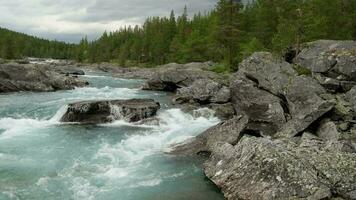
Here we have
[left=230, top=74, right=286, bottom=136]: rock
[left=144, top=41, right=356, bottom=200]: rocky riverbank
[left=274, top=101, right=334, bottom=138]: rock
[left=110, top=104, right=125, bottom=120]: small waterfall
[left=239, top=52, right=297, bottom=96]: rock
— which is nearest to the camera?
[left=144, top=41, right=356, bottom=200]: rocky riverbank

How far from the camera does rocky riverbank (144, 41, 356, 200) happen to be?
18.0 meters

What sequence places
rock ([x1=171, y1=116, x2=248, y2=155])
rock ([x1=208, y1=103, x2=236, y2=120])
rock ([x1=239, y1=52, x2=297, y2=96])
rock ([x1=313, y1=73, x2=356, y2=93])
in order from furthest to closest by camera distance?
rock ([x1=208, y1=103, x2=236, y2=120])
rock ([x1=239, y1=52, x2=297, y2=96])
rock ([x1=313, y1=73, x2=356, y2=93])
rock ([x1=171, y1=116, x2=248, y2=155])

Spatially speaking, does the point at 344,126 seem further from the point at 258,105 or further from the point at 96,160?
the point at 96,160

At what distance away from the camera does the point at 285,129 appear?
1047 inches

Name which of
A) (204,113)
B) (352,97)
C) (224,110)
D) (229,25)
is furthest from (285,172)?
(229,25)

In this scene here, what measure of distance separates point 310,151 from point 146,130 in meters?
16.6

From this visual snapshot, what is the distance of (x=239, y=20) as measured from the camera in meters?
61.9

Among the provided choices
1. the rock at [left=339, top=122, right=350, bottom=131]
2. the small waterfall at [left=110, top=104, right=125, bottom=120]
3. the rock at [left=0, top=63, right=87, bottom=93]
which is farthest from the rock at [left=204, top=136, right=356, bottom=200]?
the rock at [left=0, top=63, right=87, bottom=93]

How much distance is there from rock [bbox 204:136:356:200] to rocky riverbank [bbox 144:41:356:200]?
4 centimetres

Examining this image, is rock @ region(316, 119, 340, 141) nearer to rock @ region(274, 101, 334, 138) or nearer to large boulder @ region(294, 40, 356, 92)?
rock @ region(274, 101, 334, 138)

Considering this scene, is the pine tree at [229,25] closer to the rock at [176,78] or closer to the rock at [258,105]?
the rock at [176,78]

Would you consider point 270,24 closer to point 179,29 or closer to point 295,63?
point 295,63

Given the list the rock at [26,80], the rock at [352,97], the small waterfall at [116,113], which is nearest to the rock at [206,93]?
the small waterfall at [116,113]

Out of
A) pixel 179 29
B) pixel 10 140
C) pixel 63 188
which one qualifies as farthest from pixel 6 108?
pixel 179 29
